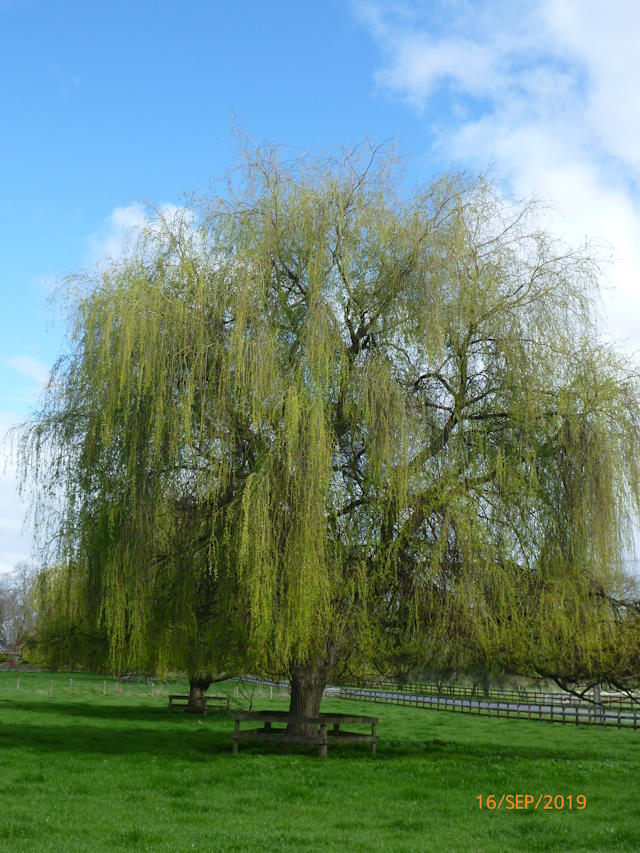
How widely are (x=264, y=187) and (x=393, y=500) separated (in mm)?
6066

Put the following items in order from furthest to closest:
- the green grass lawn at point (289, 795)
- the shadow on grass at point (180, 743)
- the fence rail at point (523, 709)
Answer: the fence rail at point (523, 709)
the shadow on grass at point (180, 743)
the green grass lawn at point (289, 795)

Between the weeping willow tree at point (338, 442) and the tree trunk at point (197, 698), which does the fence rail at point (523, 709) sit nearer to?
the tree trunk at point (197, 698)

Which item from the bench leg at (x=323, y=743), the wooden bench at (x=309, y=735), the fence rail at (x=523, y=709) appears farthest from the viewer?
the fence rail at (x=523, y=709)

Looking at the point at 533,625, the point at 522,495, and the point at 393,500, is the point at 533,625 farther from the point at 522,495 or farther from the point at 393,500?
the point at 393,500

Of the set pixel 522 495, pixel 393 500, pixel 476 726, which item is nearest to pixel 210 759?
pixel 393 500

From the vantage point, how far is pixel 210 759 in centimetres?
1423

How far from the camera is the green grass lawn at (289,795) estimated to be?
27.1 ft

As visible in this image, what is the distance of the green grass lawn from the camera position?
27.1ft

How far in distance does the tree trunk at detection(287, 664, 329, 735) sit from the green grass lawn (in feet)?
1.61

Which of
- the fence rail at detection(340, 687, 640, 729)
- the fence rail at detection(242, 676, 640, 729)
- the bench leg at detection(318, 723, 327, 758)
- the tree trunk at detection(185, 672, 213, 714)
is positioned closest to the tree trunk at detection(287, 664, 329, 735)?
the bench leg at detection(318, 723, 327, 758)

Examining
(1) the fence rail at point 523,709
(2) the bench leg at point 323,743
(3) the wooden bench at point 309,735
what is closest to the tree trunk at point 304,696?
(3) the wooden bench at point 309,735

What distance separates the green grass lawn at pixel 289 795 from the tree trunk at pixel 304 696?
1.61 feet

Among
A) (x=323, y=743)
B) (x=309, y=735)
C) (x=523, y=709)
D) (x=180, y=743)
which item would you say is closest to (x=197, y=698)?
(x=180, y=743)

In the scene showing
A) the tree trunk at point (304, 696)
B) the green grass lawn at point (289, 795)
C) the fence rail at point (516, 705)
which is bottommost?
the fence rail at point (516, 705)
